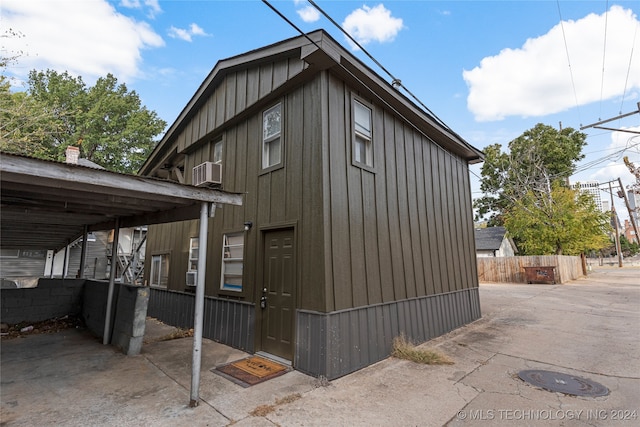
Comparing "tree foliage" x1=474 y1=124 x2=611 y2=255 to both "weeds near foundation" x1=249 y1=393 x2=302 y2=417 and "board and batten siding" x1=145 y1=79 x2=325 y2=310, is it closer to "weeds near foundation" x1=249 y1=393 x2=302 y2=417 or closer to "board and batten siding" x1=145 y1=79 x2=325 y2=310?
"board and batten siding" x1=145 y1=79 x2=325 y2=310

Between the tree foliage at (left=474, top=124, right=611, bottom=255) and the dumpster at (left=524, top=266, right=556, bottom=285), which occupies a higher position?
the tree foliage at (left=474, top=124, right=611, bottom=255)

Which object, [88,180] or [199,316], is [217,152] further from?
[199,316]

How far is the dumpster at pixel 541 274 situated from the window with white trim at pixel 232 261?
19075mm

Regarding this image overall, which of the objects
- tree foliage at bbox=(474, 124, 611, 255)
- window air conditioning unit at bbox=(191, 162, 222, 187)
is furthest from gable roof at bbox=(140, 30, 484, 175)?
tree foliage at bbox=(474, 124, 611, 255)

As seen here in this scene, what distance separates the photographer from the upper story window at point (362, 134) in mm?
5422

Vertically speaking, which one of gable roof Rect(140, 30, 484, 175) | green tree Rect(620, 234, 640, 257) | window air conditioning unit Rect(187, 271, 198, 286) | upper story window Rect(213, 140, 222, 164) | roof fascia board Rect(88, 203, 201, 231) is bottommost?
window air conditioning unit Rect(187, 271, 198, 286)

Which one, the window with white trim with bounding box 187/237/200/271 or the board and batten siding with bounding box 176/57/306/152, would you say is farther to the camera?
the window with white trim with bounding box 187/237/200/271

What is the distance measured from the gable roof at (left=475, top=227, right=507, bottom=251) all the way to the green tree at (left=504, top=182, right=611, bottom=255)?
3.80 m

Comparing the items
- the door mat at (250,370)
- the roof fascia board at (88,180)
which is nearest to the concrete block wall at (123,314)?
the door mat at (250,370)

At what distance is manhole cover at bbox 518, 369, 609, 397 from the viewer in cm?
374

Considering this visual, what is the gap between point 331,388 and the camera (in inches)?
154

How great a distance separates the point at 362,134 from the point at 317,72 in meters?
1.34

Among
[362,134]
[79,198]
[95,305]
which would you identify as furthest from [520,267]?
[79,198]

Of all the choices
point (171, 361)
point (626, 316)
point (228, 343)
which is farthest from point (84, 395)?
point (626, 316)
